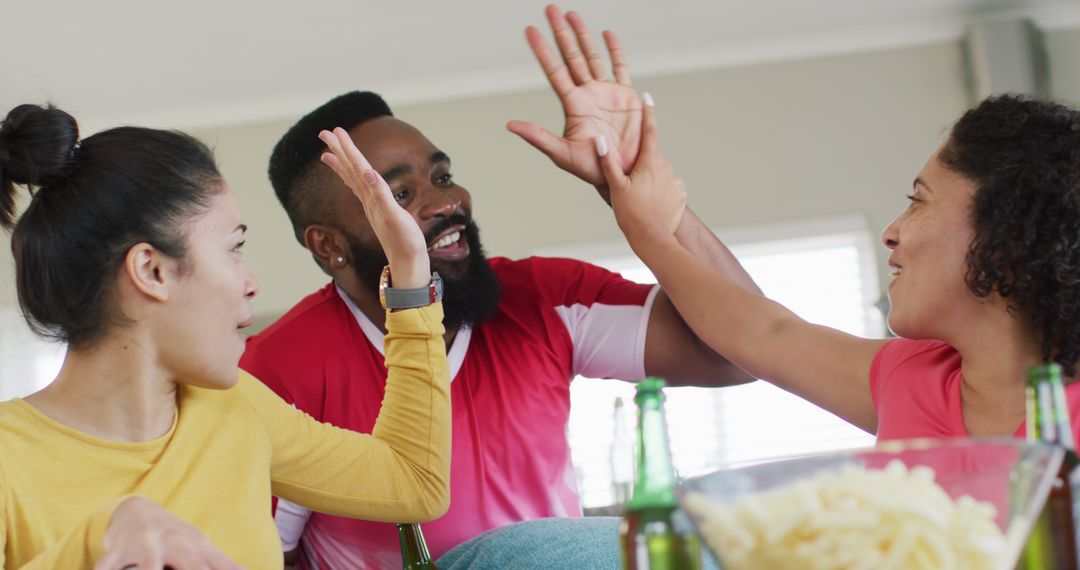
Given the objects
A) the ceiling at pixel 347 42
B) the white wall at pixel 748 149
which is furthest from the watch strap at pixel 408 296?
the white wall at pixel 748 149

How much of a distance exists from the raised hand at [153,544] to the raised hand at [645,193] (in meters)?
0.98

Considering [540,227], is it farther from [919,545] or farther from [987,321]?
[919,545]

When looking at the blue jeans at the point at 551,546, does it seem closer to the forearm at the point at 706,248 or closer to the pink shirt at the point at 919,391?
the pink shirt at the point at 919,391

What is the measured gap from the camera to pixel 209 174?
4.60 ft

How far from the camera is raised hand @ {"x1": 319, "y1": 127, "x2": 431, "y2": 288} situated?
147cm

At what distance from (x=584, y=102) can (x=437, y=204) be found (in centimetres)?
37

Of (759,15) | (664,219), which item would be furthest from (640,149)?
(759,15)

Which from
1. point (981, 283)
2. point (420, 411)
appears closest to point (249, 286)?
point (420, 411)

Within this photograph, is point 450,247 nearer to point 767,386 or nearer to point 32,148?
point 32,148

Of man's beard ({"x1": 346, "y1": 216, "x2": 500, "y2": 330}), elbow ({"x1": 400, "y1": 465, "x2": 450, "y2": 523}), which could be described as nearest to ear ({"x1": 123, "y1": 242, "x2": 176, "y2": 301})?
elbow ({"x1": 400, "y1": 465, "x2": 450, "y2": 523})

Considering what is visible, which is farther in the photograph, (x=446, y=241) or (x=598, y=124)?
(x=446, y=241)

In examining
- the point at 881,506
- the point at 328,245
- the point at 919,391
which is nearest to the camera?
the point at 881,506

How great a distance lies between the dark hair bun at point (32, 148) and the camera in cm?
130

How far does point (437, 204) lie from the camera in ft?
6.81
